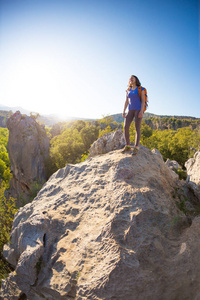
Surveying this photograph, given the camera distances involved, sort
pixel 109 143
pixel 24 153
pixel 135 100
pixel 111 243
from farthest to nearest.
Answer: pixel 24 153
pixel 109 143
pixel 135 100
pixel 111 243

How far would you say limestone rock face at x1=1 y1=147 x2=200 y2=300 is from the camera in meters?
3.56

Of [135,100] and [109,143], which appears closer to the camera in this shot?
[135,100]

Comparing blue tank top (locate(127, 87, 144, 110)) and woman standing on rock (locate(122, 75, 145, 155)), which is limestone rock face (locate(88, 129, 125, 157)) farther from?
blue tank top (locate(127, 87, 144, 110))

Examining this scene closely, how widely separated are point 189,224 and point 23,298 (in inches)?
218

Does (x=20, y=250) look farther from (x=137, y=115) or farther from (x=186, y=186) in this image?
(x=186, y=186)

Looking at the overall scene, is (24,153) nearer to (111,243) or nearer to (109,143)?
(109,143)

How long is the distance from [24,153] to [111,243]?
2971cm

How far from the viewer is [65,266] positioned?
4.13 meters

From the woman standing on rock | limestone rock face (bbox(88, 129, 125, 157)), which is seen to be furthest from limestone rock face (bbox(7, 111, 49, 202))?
the woman standing on rock

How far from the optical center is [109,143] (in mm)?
8734

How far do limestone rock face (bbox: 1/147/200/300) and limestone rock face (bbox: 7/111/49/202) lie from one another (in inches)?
1019

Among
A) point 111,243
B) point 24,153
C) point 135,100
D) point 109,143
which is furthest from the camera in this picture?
point 24,153

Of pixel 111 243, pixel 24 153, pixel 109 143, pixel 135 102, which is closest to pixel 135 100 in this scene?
pixel 135 102

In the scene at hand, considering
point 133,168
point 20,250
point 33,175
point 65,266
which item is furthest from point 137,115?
point 33,175
